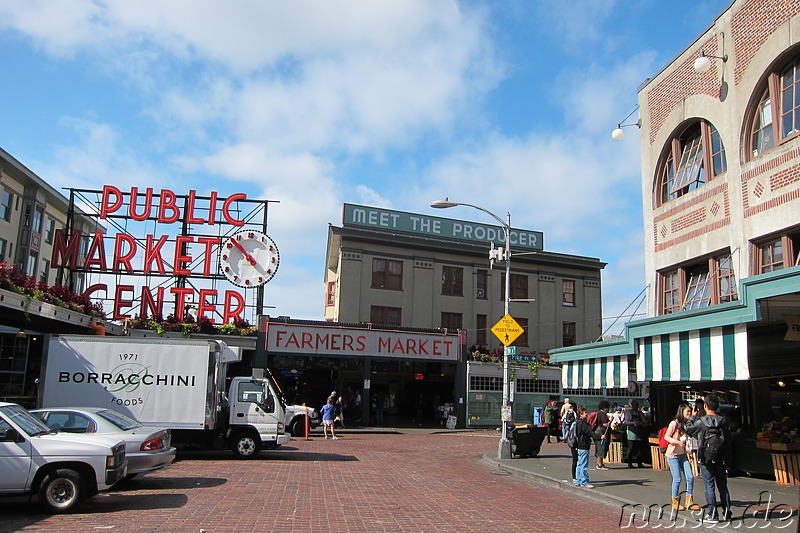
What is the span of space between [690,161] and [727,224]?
2716 mm

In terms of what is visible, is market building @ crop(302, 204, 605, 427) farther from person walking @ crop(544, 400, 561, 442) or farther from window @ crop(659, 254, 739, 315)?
window @ crop(659, 254, 739, 315)

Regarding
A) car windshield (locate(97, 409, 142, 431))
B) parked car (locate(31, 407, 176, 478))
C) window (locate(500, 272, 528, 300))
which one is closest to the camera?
parked car (locate(31, 407, 176, 478))

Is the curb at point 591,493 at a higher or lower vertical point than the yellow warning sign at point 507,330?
lower

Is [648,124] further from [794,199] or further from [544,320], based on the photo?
[544,320]

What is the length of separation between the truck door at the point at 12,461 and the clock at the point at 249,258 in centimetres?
2397

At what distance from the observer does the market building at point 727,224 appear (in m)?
13.2

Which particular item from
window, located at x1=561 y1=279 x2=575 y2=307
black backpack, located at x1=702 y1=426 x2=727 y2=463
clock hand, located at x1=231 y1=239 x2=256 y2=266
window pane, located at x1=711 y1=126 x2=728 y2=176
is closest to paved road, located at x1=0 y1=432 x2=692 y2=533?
black backpack, located at x1=702 y1=426 x2=727 y2=463

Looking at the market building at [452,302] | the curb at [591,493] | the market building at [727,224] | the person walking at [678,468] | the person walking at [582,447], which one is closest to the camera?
the curb at [591,493]

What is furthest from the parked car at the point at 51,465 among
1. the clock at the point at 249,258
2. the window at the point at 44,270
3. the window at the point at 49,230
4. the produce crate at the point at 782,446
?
the window at the point at 49,230

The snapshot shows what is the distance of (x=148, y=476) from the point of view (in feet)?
47.1

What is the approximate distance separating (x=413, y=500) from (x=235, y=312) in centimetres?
2348

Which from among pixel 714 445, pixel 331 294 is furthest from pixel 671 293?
pixel 331 294

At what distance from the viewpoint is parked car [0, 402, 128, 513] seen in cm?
1000

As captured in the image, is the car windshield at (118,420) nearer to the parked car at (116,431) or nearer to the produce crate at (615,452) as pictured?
the parked car at (116,431)
